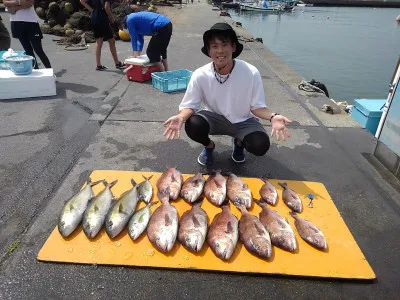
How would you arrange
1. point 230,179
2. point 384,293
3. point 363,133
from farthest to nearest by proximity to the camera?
point 363,133 < point 230,179 < point 384,293

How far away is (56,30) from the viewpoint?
39.4 ft

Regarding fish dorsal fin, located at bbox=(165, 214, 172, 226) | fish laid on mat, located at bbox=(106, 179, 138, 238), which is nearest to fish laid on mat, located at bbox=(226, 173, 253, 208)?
fish dorsal fin, located at bbox=(165, 214, 172, 226)

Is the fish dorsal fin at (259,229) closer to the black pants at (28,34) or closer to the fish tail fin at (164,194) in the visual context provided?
the fish tail fin at (164,194)

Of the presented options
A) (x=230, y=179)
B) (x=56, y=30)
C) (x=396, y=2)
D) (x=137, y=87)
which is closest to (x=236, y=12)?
(x=396, y=2)

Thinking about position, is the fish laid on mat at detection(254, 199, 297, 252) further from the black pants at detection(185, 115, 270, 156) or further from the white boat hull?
the white boat hull

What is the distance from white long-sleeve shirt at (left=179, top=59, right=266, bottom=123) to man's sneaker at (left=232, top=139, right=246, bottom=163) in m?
0.40

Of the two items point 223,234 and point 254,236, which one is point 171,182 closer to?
point 223,234

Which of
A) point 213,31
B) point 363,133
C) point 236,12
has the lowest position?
point 236,12

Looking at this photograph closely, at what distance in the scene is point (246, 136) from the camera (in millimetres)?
3328

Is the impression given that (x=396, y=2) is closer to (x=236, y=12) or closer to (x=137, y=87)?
(x=236, y=12)

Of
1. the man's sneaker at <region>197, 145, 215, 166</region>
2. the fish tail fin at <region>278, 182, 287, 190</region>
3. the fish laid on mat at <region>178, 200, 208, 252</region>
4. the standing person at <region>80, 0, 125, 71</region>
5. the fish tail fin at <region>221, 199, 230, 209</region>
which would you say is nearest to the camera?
the fish laid on mat at <region>178, 200, 208, 252</region>

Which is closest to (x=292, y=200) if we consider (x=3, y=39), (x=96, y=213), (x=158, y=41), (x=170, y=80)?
(x=96, y=213)

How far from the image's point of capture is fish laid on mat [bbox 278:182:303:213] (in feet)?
9.43

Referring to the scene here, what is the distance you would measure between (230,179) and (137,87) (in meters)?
4.01
